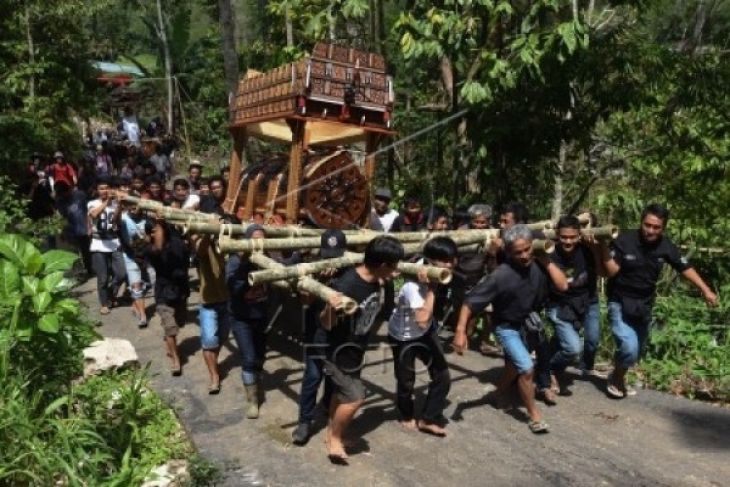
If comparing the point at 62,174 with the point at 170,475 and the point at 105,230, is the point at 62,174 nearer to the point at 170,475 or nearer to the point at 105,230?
the point at 105,230

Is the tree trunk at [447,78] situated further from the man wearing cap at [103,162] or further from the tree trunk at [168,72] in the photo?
the tree trunk at [168,72]

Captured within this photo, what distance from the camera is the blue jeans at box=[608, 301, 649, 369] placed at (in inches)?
217

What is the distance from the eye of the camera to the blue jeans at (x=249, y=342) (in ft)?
18.3

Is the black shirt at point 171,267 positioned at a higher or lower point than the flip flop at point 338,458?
higher

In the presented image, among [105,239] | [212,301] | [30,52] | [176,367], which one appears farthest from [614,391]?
[30,52]

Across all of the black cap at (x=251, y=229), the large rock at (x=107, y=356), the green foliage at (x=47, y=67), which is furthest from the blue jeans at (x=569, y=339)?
the green foliage at (x=47, y=67)

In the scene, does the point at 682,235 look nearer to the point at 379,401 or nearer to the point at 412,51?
the point at 412,51

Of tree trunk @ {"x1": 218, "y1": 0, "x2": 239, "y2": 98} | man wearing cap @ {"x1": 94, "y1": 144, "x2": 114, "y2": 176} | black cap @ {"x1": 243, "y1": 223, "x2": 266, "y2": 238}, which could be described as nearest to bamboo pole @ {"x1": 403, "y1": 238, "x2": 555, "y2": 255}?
black cap @ {"x1": 243, "y1": 223, "x2": 266, "y2": 238}

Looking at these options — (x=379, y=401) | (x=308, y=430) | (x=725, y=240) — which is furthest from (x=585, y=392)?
(x=725, y=240)

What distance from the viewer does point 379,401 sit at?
229 inches

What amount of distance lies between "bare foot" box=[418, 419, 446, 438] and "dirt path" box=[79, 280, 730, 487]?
2.0 inches

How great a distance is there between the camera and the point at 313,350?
15.9ft

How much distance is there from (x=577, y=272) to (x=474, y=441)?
1659 millimetres

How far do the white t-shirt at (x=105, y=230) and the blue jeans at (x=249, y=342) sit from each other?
3522 mm
